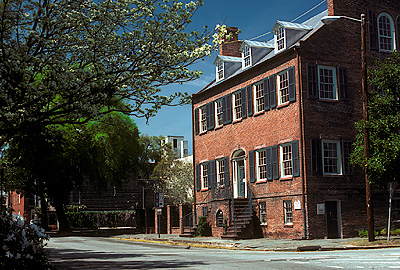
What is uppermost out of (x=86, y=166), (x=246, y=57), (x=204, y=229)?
(x=246, y=57)

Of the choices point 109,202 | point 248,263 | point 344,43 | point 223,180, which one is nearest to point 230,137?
point 223,180

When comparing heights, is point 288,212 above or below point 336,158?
below

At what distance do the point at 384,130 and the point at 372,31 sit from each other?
862 cm

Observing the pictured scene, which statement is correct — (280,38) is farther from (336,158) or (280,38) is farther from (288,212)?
(288,212)

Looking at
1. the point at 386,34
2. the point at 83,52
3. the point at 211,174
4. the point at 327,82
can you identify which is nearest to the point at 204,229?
the point at 211,174

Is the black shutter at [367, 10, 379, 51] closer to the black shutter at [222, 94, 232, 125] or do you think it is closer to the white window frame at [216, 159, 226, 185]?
the black shutter at [222, 94, 232, 125]

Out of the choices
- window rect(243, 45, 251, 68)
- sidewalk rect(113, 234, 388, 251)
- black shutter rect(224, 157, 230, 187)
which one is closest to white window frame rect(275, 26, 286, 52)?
window rect(243, 45, 251, 68)

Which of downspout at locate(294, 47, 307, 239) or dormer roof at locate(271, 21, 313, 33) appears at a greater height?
dormer roof at locate(271, 21, 313, 33)

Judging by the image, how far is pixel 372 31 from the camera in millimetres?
30188

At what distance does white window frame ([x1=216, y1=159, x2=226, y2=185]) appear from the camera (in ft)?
117

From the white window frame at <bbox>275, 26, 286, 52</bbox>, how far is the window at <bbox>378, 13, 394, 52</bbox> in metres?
5.41

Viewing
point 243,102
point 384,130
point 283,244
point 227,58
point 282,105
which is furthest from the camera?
point 227,58

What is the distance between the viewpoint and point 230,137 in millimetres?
34750

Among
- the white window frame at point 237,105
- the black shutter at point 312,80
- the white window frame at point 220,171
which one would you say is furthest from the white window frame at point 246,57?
the black shutter at point 312,80
